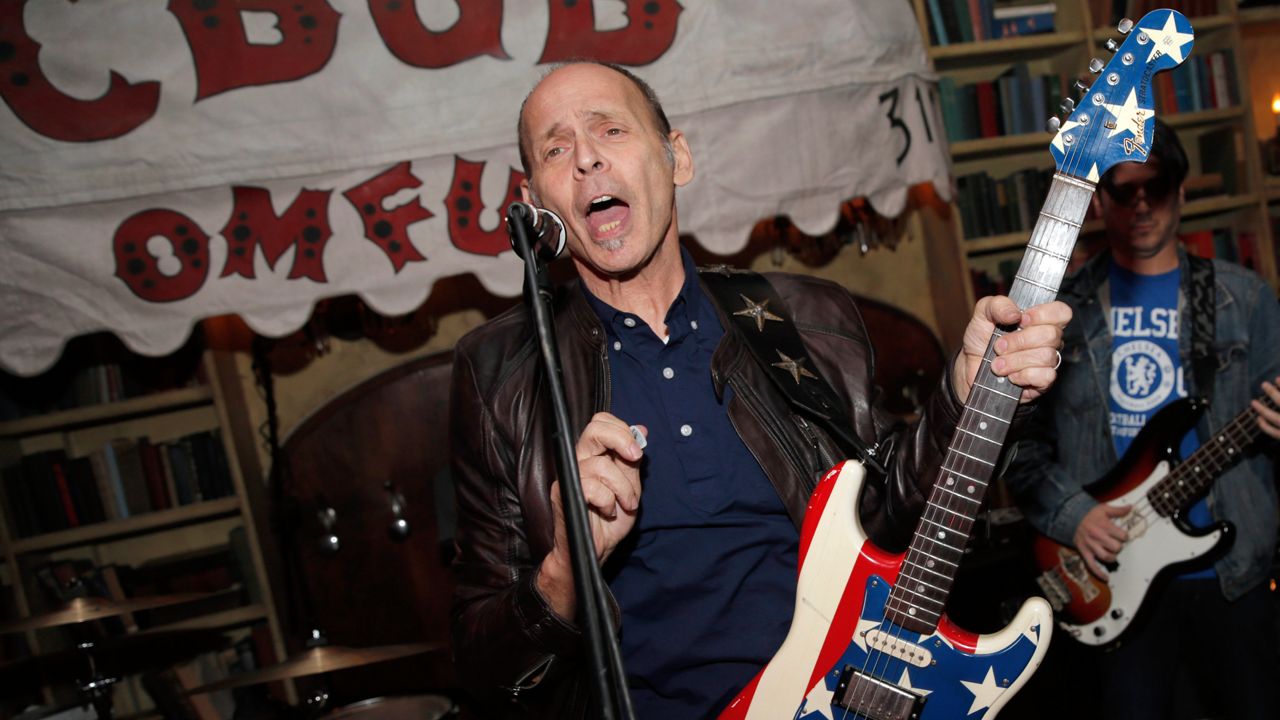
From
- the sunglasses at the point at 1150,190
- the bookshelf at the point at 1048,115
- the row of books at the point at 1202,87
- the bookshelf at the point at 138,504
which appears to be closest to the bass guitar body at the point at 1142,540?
the sunglasses at the point at 1150,190

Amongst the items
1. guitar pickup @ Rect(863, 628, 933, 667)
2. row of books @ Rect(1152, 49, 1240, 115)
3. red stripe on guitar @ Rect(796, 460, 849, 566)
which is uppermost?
row of books @ Rect(1152, 49, 1240, 115)

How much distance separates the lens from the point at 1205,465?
7.57 ft

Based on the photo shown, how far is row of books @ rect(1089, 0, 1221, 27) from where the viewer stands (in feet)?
13.6

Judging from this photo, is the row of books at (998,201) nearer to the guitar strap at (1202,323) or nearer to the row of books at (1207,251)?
the row of books at (1207,251)

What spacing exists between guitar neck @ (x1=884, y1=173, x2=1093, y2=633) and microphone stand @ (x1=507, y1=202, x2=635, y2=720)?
0.60m

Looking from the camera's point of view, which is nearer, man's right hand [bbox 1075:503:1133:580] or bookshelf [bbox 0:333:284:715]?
man's right hand [bbox 1075:503:1133:580]

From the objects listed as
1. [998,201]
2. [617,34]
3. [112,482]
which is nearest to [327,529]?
[112,482]

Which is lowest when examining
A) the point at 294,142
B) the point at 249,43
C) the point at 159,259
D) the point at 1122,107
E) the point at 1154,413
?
the point at 1154,413

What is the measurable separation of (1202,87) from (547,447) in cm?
407

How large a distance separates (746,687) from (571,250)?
795 mm

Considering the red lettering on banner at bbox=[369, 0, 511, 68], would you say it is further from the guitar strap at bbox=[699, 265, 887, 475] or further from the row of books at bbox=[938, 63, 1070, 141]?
the row of books at bbox=[938, 63, 1070, 141]

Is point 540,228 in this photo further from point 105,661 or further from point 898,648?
point 105,661

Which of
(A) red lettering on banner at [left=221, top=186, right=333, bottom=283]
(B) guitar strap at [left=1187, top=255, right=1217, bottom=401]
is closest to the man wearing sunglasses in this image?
(B) guitar strap at [left=1187, top=255, right=1217, bottom=401]

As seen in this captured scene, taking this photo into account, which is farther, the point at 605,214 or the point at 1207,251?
the point at 1207,251
